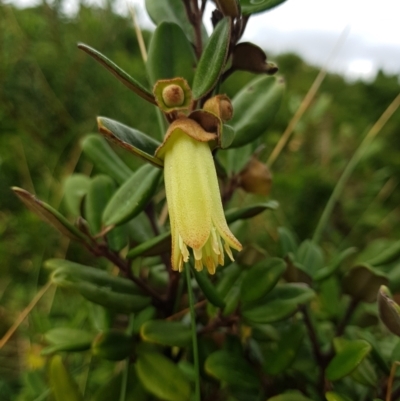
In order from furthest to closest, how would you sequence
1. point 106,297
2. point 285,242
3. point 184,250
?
point 285,242, point 106,297, point 184,250

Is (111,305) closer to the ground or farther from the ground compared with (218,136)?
closer to the ground

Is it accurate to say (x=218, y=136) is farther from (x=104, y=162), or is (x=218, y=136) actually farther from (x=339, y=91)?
(x=339, y=91)

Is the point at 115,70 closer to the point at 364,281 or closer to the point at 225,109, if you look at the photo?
the point at 225,109

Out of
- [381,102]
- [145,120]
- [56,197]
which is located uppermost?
[381,102]

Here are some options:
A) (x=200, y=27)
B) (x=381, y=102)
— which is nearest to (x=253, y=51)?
(x=200, y=27)

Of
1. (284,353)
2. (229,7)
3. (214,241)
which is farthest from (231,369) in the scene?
(229,7)

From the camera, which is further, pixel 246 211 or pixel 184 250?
pixel 246 211
